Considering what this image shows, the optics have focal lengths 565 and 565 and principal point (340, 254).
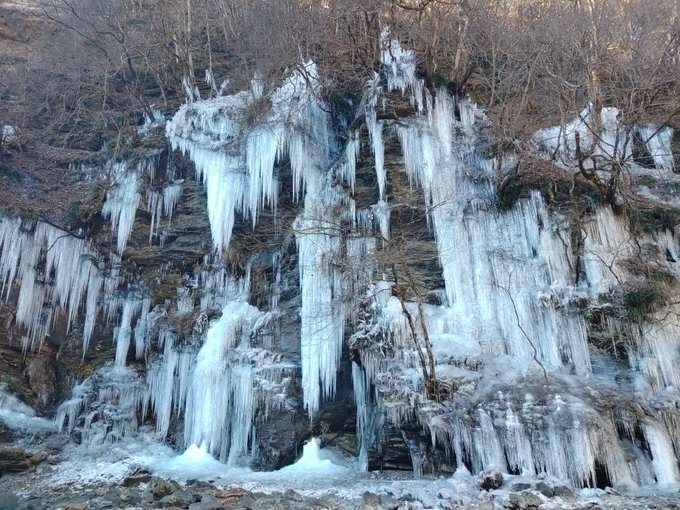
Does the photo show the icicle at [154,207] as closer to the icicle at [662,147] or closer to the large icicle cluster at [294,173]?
the large icicle cluster at [294,173]

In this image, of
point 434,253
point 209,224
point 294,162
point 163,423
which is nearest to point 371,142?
point 294,162

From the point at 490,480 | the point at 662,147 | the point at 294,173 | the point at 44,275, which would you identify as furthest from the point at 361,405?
the point at 662,147

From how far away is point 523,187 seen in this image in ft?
36.9

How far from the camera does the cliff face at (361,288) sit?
30.1 ft

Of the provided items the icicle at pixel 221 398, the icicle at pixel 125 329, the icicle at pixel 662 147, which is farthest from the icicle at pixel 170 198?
→ the icicle at pixel 662 147

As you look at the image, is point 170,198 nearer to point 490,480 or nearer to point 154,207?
point 154,207

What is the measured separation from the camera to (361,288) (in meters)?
11.2

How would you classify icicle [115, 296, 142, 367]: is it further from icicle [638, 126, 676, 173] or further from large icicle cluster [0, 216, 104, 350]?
icicle [638, 126, 676, 173]

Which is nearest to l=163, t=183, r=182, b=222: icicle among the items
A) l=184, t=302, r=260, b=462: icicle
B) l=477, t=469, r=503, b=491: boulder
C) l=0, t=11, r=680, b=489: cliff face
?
l=0, t=11, r=680, b=489: cliff face

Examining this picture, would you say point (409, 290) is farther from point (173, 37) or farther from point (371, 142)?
point (173, 37)

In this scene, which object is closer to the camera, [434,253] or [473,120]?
[434,253]

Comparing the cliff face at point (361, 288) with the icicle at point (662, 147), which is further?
the icicle at point (662, 147)

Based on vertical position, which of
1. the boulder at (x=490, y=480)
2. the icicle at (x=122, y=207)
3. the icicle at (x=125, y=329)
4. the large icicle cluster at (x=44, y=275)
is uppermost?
the icicle at (x=122, y=207)

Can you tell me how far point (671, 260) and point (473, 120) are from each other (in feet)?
16.6
